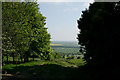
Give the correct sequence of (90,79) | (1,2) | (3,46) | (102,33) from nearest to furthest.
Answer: (102,33) < (90,79) < (3,46) < (1,2)

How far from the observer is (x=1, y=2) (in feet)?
77.6

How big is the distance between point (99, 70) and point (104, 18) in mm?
5472

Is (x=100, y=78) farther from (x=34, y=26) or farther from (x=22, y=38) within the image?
(x=34, y=26)

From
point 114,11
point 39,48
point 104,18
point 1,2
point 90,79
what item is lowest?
point 90,79

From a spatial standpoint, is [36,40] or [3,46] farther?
[36,40]

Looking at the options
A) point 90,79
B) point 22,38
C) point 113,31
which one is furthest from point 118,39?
point 22,38

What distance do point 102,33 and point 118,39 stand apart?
1.85 meters

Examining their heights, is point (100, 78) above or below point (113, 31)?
below

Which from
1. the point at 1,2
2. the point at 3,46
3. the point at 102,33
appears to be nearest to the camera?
the point at 102,33

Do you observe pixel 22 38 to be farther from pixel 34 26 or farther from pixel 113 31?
pixel 113 31

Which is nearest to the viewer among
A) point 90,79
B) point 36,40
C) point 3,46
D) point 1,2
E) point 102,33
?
point 102,33

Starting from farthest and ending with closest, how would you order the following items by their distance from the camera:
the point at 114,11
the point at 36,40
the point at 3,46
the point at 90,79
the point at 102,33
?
1. the point at 36,40
2. the point at 3,46
3. the point at 114,11
4. the point at 90,79
5. the point at 102,33

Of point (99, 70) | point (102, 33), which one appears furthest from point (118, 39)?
point (99, 70)

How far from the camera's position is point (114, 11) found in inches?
604
